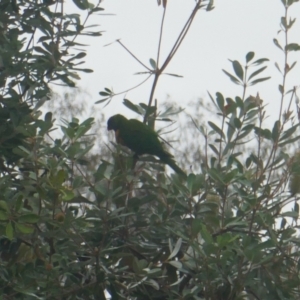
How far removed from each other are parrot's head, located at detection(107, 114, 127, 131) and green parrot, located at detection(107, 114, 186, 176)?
112 millimetres

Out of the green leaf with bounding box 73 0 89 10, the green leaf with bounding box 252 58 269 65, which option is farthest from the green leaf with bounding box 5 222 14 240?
the green leaf with bounding box 73 0 89 10

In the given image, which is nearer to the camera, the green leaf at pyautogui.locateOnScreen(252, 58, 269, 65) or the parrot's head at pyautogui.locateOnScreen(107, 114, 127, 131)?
the green leaf at pyautogui.locateOnScreen(252, 58, 269, 65)

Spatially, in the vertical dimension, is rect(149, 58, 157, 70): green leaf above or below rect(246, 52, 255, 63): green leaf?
below

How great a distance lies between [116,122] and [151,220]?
1.54m

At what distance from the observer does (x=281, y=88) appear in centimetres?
277

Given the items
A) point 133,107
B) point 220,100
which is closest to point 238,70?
point 220,100

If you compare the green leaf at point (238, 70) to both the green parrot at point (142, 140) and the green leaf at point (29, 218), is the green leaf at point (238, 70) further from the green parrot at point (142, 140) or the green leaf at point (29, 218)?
the green leaf at point (29, 218)

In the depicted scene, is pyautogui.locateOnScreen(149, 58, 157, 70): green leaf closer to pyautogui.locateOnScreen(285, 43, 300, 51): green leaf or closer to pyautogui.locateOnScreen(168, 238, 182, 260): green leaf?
pyautogui.locateOnScreen(285, 43, 300, 51): green leaf

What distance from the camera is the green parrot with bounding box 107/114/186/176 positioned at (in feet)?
11.3

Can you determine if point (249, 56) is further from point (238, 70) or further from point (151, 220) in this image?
point (151, 220)

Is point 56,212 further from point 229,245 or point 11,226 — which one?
point 229,245

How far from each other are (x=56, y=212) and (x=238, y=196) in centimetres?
71

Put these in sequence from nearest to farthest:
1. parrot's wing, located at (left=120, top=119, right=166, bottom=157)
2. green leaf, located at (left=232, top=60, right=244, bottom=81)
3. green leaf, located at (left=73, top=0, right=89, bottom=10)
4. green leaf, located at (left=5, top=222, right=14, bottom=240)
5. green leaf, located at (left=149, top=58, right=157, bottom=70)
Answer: green leaf, located at (left=5, top=222, right=14, bottom=240) < green leaf, located at (left=232, top=60, right=244, bottom=81) < green leaf, located at (left=149, top=58, right=157, bottom=70) < parrot's wing, located at (left=120, top=119, right=166, bottom=157) < green leaf, located at (left=73, top=0, right=89, bottom=10)

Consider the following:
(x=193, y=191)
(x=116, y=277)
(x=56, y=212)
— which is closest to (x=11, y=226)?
(x=56, y=212)
